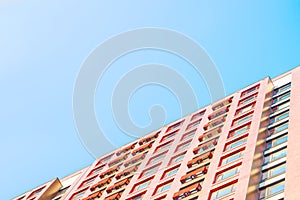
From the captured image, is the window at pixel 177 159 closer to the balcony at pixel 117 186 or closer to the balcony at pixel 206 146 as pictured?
the balcony at pixel 206 146

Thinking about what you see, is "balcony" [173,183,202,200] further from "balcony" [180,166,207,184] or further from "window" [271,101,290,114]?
"window" [271,101,290,114]

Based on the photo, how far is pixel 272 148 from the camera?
35.2 meters

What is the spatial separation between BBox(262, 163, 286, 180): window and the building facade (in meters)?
0.08

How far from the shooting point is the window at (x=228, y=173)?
108ft

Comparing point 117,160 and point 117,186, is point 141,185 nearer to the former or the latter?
point 117,186

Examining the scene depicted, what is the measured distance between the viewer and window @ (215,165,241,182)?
33.0 meters

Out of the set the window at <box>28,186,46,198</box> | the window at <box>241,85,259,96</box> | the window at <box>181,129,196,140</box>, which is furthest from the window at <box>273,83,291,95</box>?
the window at <box>28,186,46,198</box>

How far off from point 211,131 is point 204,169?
8.37 meters

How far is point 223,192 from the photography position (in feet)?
102

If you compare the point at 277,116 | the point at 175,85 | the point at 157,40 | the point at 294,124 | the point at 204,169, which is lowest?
the point at 204,169

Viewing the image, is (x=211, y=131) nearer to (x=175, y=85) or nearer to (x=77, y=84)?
(x=175, y=85)

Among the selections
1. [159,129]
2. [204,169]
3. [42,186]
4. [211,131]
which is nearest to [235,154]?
[204,169]

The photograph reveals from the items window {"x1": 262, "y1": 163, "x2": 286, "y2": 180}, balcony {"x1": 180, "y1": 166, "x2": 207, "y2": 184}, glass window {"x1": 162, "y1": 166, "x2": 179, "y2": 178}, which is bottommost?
window {"x1": 262, "y1": 163, "x2": 286, "y2": 180}

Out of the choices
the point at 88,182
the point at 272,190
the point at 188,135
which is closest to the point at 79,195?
the point at 88,182
